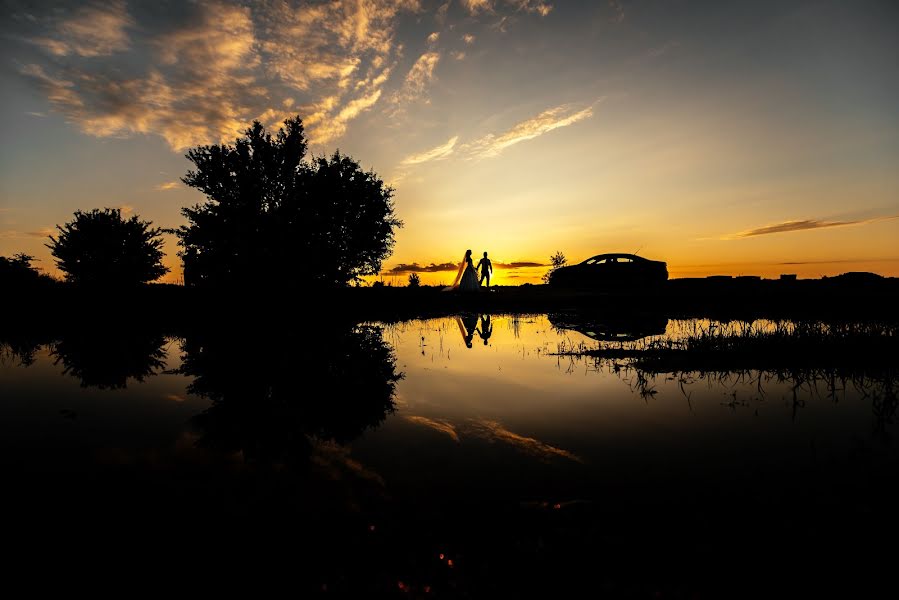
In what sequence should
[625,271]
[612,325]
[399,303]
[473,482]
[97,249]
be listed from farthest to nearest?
[97,249], [399,303], [625,271], [612,325], [473,482]

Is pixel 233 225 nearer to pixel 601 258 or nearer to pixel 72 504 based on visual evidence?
pixel 601 258

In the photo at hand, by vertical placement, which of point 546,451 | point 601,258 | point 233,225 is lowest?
point 546,451

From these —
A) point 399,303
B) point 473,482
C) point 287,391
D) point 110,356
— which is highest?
point 399,303

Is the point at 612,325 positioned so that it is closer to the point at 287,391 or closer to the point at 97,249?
the point at 287,391

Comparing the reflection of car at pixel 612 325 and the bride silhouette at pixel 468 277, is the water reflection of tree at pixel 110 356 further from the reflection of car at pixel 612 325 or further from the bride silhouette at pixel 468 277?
the bride silhouette at pixel 468 277

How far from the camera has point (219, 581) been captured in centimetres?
245

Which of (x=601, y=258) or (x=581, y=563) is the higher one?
(x=601, y=258)

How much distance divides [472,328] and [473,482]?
13471 millimetres

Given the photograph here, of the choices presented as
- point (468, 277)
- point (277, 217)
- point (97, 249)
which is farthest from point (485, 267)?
point (97, 249)

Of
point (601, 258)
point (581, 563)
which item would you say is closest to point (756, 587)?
point (581, 563)

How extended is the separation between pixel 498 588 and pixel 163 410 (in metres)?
6.31

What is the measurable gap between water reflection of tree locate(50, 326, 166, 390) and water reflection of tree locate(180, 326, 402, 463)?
2.94 ft

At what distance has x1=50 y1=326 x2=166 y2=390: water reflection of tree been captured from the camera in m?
8.91

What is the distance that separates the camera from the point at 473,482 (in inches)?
147
